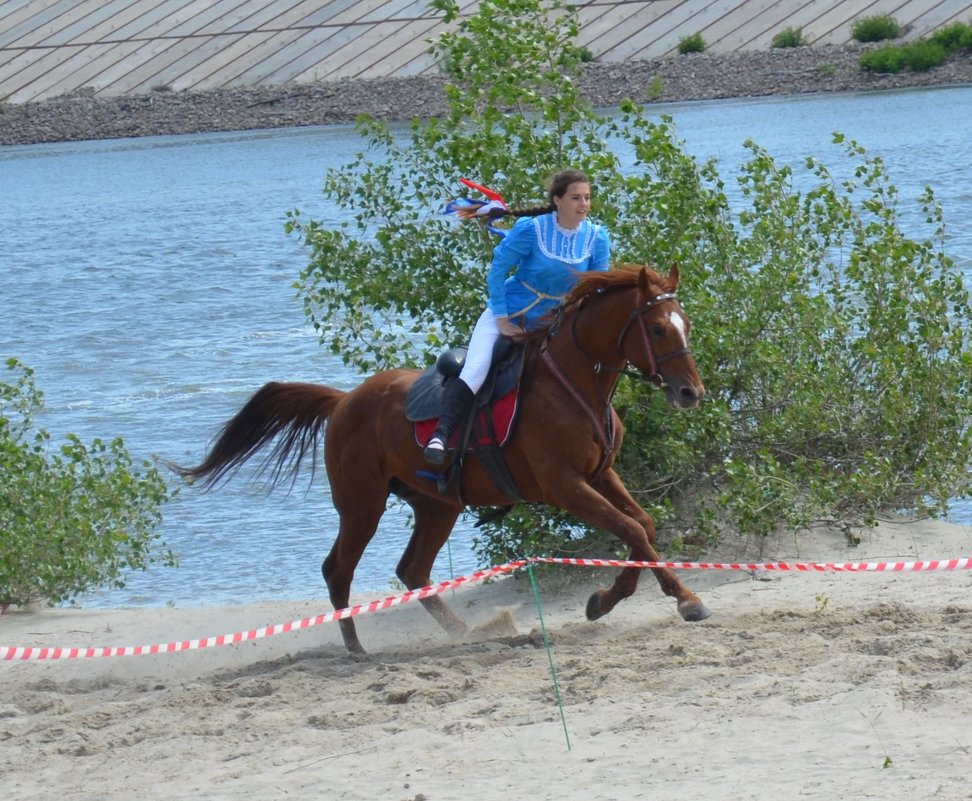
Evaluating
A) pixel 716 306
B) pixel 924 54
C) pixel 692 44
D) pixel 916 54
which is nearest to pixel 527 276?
pixel 716 306

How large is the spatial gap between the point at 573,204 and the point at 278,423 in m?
2.57

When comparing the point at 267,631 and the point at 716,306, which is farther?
the point at 716,306

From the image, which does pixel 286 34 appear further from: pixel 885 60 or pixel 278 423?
pixel 278 423

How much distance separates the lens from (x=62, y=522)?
10.6m

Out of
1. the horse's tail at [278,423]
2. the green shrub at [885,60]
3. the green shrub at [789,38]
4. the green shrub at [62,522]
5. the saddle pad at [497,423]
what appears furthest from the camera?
the green shrub at [789,38]

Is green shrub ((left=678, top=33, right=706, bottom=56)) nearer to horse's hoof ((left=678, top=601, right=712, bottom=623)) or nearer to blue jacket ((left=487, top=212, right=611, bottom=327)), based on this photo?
blue jacket ((left=487, top=212, right=611, bottom=327))

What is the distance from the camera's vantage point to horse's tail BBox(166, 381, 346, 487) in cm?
904

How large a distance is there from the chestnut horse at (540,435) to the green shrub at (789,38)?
47.3 m

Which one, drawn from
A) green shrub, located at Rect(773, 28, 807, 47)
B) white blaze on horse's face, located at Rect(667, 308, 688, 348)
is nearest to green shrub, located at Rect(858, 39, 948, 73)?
green shrub, located at Rect(773, 28, 807, 47)

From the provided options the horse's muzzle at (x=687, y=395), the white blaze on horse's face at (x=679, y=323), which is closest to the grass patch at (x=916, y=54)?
the white blaze on horse's face at (x=679, y=323)

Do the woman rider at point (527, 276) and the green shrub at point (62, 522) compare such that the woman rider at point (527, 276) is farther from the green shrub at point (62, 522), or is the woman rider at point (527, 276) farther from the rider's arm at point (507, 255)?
the green shrub at point (62, 522)

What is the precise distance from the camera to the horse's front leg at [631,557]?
24.2 feet

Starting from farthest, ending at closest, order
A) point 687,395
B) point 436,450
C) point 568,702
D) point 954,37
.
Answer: point 954,37 < point 436,450 < point 687,395 < point 568,702

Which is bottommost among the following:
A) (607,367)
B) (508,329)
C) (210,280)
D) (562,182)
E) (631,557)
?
(210,280)
